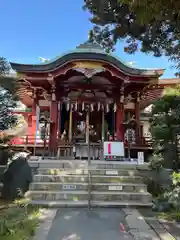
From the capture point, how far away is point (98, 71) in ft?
29.8

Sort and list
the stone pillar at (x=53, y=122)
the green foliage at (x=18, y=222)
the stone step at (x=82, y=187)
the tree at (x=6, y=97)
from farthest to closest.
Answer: the stone pillar at (x=53, y=122)
the stone step at (x=82, y=187)
the tree at (x=6, y=97)
the green foliage at (x=18, y=222)

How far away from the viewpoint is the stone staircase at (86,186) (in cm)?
521

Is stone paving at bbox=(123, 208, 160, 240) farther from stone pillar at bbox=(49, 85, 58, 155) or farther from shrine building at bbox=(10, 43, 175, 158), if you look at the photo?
stone pillar at bbox=(49, 85, 58, 155)

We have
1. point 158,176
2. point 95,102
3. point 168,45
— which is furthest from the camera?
point 95,102

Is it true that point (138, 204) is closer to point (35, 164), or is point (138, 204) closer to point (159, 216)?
point (159, 216)

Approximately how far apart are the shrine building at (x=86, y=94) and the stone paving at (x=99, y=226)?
4566mm

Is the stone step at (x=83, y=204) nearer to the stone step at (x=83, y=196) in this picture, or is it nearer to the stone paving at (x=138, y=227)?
the stone step at (x=83, y=196)

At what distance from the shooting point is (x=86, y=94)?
10359 mm

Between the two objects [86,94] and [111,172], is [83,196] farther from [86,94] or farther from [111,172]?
[86,94]

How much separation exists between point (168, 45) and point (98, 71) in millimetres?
3952

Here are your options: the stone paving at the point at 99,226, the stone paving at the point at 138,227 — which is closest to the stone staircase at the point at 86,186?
the stone paving at the point at 99,226

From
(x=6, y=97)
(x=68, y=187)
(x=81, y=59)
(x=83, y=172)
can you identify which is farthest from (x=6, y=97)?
(x=81, y=59)

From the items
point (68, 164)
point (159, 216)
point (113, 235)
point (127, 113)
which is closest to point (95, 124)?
point (127, 113)

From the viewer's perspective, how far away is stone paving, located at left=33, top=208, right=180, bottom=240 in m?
3.27
